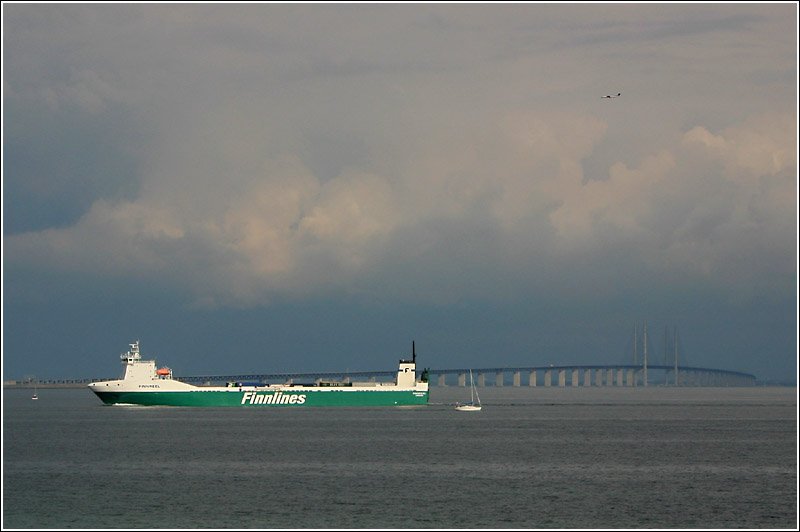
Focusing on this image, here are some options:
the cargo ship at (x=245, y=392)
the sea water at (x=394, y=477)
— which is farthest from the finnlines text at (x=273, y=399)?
the sea water at (x=394, y=477)

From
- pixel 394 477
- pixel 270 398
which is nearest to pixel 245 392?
pixel 270 398

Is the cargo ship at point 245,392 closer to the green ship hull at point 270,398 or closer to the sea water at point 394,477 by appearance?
the green ship hull at point 270,398

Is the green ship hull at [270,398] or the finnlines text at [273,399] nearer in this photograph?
the green ship hull at [270,398]

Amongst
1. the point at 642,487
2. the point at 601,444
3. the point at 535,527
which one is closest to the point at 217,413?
the point at 601,444

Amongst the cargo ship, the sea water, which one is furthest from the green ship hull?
the sea water

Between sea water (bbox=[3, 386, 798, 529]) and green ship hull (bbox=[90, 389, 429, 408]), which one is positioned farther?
green ship hull (bbox=[90, 389, 429, 408])

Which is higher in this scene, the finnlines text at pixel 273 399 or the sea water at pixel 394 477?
the finnlines text at pixel 273 399

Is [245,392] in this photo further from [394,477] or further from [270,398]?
[394,477]

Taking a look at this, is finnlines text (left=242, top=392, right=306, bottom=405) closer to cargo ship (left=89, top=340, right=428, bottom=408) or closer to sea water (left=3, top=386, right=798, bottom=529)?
cargo ship (left=89, top=340, right=428, bottom=408)
